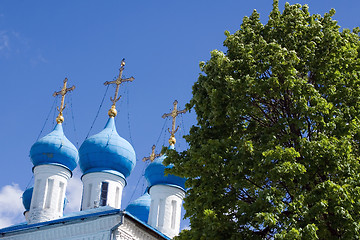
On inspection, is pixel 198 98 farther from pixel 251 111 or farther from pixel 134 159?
pixel 134 159

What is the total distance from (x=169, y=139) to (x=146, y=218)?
2.86 meters

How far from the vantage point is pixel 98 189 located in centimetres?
1917

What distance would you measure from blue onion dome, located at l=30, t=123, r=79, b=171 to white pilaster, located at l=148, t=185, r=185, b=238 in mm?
2865

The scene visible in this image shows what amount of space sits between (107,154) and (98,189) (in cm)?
115

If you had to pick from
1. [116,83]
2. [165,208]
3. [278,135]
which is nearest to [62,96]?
[116,83]

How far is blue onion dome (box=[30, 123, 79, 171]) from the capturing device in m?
19.1

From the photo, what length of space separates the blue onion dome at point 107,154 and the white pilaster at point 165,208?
1.23m

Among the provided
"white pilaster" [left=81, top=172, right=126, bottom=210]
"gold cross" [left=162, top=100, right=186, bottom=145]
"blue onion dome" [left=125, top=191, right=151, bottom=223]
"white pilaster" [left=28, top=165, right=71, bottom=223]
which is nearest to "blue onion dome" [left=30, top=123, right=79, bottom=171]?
"white pilaster" [left=28, top=165, right=71, bottom=223]

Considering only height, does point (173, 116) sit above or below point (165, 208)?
above

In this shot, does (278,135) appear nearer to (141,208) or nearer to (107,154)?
(107,154)

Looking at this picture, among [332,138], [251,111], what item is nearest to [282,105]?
[251,111]

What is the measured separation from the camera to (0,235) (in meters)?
15.9

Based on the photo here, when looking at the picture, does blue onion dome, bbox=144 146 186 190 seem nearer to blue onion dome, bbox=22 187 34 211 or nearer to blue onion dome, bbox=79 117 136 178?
blue onion dome, bbox=79 117 136 178

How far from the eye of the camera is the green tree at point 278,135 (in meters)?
8.63
